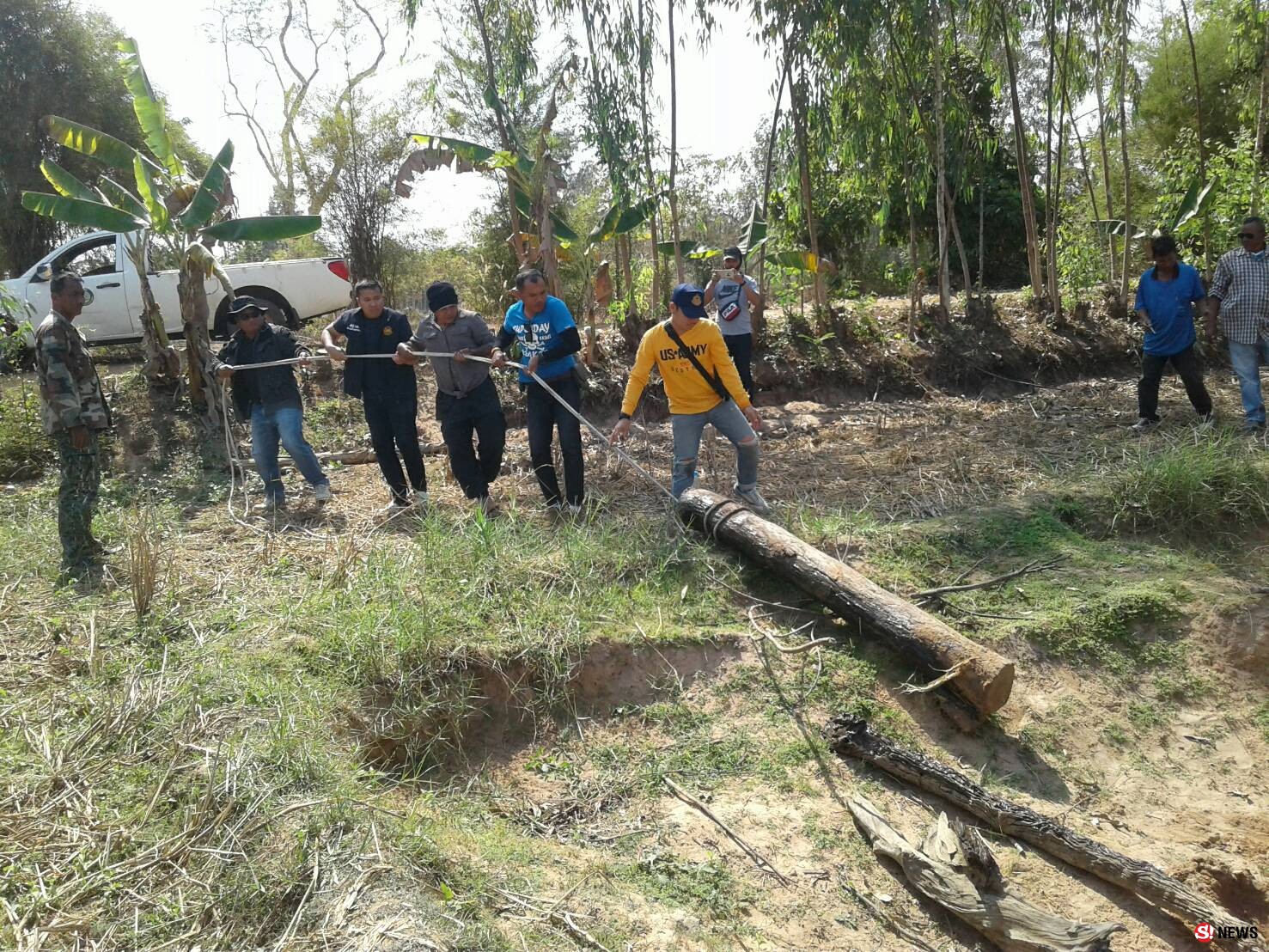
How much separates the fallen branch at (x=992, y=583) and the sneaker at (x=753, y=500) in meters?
1.27

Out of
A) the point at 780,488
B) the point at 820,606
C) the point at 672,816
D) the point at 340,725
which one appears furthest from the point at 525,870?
the point at 780,488

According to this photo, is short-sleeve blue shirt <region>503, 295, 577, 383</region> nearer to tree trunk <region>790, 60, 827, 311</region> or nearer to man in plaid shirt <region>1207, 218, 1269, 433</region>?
man in plaid shirt <region>1207, 218, 1269, 433</region>

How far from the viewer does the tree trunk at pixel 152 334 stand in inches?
358

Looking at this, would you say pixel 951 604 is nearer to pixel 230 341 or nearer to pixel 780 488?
pixel 780 488

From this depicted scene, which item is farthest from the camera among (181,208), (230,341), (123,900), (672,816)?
(181,208)

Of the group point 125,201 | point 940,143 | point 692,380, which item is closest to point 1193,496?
point 692,380

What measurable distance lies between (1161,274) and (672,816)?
6314 mm

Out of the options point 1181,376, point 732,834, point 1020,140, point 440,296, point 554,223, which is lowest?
point 732,834

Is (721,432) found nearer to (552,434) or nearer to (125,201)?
(552,434)

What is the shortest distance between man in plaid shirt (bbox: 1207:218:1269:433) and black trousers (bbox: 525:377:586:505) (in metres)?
5.22

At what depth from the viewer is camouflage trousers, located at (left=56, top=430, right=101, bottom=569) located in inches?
219

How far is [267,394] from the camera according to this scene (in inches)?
269

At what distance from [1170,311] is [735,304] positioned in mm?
3637

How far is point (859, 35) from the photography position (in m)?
9.88
